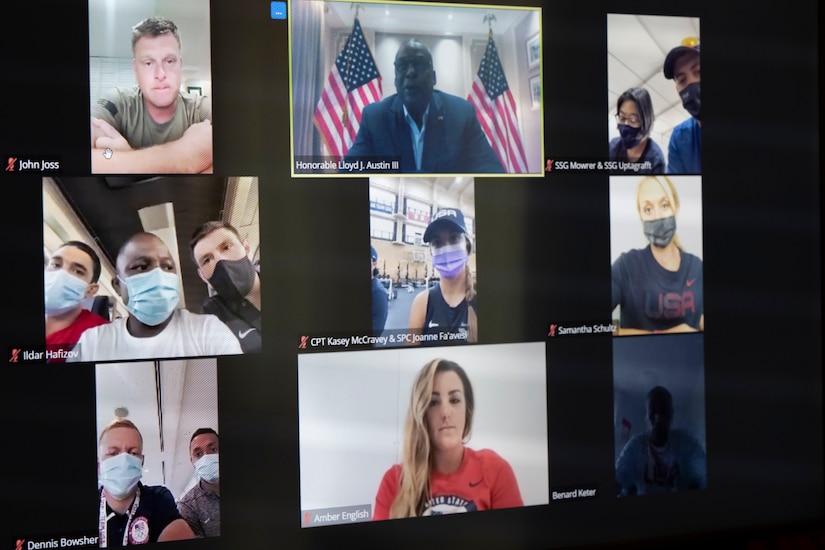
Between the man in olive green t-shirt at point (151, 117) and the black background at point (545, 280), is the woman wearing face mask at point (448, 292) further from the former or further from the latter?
the man in olive green t-shirt at point (151, 117)

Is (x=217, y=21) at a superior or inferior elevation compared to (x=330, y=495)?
superior

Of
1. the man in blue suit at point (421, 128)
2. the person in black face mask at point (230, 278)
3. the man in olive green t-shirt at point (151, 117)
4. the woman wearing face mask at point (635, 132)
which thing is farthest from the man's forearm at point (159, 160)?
the woman wearing face mask at point (635, 132)

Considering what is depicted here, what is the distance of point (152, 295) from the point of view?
203 centimetres

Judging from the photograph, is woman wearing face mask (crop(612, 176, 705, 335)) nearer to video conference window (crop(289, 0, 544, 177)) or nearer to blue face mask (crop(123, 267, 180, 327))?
video conference window (crop(289, 0, 544, 177))

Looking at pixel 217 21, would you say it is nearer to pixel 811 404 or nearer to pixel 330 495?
pixel 330 495

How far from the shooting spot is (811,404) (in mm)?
2555

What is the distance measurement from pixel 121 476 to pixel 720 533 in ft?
6.19

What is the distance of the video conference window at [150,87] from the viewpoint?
6.54 feet

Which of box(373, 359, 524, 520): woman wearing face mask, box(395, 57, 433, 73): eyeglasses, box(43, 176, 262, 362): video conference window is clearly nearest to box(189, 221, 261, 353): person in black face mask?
box(43, 176, 262, 362): video conference window

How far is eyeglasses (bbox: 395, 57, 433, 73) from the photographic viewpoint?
7.15 ft

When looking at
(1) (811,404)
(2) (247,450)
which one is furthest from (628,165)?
(2) (247,450)

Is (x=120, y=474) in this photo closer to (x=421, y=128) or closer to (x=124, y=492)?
(x=124, y=492)

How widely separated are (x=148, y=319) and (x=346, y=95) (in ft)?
2.74

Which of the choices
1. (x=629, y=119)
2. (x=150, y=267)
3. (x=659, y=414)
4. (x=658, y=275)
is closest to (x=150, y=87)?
(x=150, y=267)
